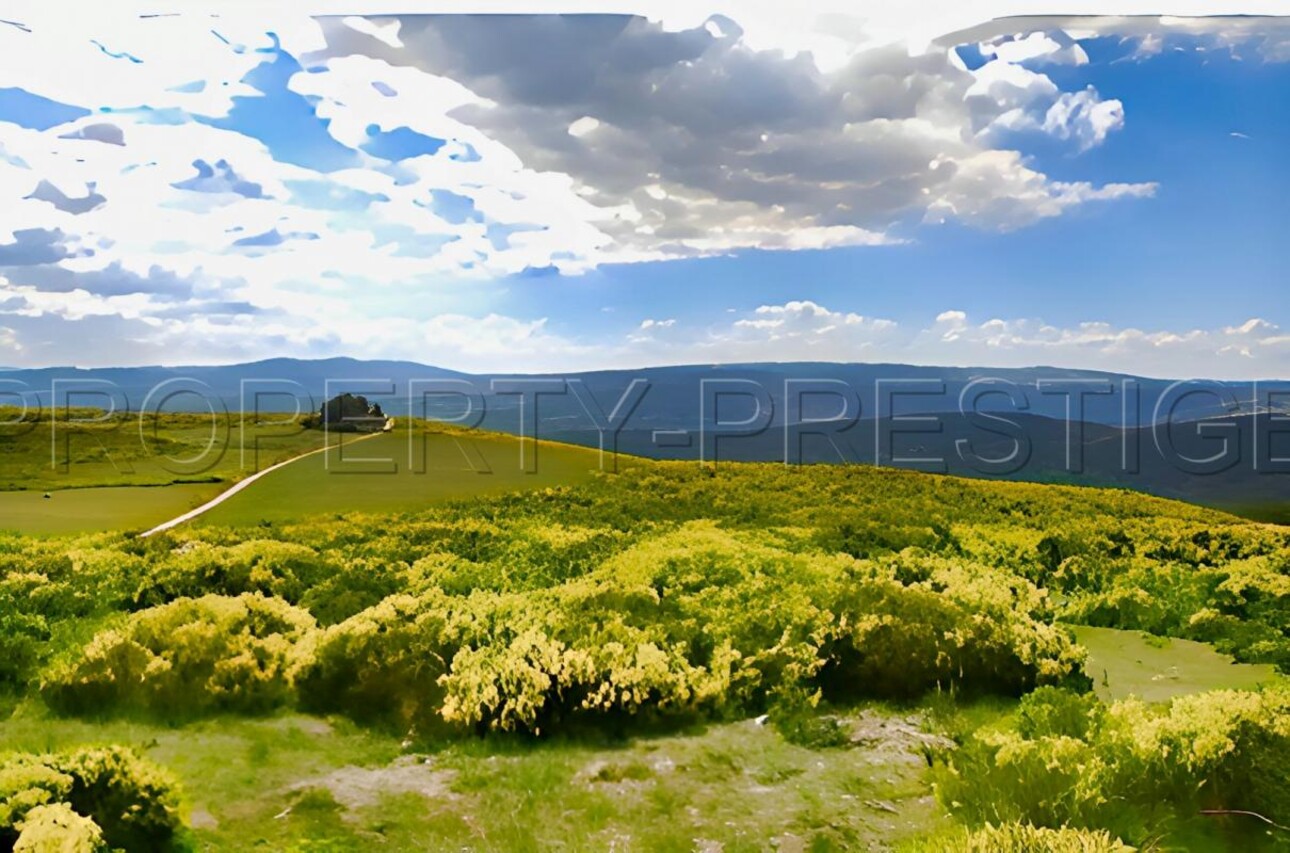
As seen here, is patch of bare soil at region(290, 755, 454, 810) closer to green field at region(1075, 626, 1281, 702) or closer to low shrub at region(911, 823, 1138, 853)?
low shrub at region(911, 823, 1138, 853)

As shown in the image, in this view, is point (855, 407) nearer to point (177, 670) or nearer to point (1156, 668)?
point (1156, 668)

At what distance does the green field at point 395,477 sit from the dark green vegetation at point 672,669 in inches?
2.1

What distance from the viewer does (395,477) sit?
4504 millimetres

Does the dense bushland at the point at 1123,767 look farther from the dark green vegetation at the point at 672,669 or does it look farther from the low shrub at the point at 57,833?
the low shrub at the point at 57,833

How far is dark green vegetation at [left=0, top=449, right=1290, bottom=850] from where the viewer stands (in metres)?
3.10

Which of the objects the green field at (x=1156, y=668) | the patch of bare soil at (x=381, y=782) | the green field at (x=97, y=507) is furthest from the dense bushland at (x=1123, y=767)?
the green field at (x=97, y=507)

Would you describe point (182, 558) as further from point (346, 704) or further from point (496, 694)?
point (496, 694)

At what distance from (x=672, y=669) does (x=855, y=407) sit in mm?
1864

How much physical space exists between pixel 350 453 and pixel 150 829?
206 cm

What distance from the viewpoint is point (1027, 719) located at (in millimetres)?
3359

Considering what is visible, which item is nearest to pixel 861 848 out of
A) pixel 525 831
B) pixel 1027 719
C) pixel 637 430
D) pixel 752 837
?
pixel 752 837

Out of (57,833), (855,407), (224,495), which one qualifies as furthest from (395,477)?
(855,407)

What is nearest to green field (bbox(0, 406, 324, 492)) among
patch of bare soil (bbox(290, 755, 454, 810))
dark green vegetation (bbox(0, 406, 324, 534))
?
dark green vegetation (bbox(0, 406, 324, 534))

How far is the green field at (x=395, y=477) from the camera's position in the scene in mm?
4363
